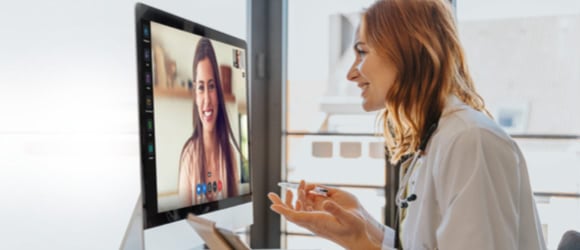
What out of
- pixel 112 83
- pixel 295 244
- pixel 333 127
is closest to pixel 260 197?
pixel 295 244

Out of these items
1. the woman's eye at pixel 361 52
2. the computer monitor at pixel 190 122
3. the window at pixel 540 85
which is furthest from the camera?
the window at pixel 540 85

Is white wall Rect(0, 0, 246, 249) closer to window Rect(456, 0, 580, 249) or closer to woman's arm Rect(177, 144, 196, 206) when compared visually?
woman's arm Rect(177, 144, 196, 206)

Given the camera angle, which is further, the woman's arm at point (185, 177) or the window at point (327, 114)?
the window at point (327, 114)

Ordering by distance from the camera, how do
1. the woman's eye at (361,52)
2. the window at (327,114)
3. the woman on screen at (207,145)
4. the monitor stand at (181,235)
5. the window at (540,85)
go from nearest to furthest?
the monitor stand at (181,235) < the woman on screen at (207,145) < the woman's eye at (361,52) < the window at (540,85) < the window at (327,114)

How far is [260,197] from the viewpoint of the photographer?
2166mm

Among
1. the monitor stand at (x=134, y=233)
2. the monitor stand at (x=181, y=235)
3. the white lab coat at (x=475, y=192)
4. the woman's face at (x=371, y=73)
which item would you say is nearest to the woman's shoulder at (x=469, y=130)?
the white lab coat at (x=475, y=192)

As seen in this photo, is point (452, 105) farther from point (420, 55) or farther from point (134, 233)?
point (134, 233)

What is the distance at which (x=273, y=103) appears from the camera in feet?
7.13

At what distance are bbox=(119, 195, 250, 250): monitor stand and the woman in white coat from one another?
0.17 meters

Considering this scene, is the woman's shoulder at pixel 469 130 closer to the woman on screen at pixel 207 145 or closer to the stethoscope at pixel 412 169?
the stethoscope at pixel 412 169

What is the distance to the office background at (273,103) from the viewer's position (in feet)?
3.52

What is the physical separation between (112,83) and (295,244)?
48.7 inches

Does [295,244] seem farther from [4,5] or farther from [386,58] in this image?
[4,5]

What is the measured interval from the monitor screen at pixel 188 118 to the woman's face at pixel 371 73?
326 mm
